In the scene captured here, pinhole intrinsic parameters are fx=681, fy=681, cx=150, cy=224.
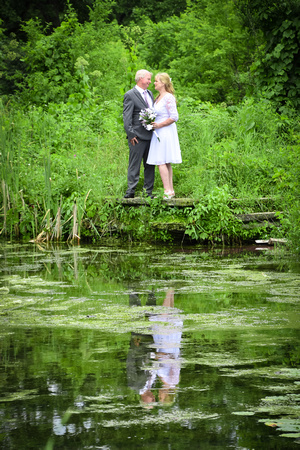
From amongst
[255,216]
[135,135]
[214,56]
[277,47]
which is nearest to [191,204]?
[255,216]

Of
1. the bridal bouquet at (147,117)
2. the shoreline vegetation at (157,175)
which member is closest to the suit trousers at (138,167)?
the shoreline vegetation at (157,175)

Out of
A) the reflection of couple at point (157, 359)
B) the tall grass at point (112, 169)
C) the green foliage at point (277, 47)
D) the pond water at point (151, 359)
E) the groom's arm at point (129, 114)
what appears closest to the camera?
the pond water at point (151, 359)

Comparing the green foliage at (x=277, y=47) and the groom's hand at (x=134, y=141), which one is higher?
the green foliage at (x=277, y=47)

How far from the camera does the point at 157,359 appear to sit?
4.10 m

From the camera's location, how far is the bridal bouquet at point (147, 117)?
1002 cm

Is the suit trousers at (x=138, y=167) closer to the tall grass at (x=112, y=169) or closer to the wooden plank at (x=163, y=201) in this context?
the wooden plank at (x=163, y=201)

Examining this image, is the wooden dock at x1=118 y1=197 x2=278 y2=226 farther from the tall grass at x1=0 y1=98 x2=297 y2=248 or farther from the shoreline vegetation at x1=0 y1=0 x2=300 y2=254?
the tall grass at x1=0 y1=98 x2=297 y2=248

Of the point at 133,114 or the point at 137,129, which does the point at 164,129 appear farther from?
the point at 133,114

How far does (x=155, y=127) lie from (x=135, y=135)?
1.09ft

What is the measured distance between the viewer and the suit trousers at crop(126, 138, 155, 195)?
10.4 metres

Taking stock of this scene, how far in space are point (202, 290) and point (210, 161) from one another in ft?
17.4

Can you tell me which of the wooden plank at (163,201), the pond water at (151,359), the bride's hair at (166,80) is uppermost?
the bride's hair at (166,80)

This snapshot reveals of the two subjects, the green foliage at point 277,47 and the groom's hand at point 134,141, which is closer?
the groom's hand at point 134,141

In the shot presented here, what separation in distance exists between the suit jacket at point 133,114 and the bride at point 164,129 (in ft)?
0.59
